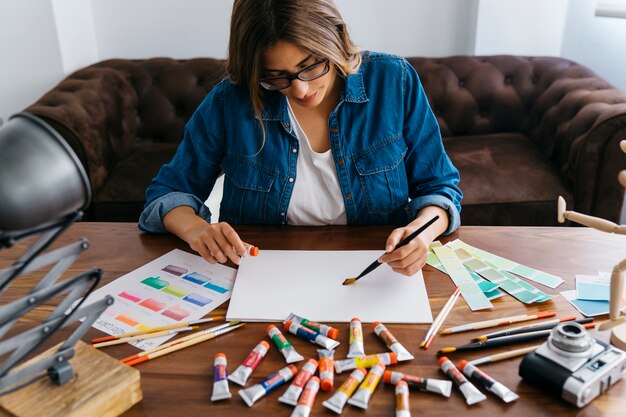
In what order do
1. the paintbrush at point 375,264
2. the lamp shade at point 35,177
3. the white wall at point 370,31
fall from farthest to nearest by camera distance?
the white wall at point 370,31 → the paintbrush at point 375,264 → the lamp shade at point 35,177

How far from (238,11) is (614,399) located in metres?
0.99

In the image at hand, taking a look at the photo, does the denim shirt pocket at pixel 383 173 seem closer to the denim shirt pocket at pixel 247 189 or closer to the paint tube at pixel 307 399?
the denim shirt pocket at pixel 247 189

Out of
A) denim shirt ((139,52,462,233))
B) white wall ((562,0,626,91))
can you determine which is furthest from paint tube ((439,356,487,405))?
white wall ((562,0,626,91))

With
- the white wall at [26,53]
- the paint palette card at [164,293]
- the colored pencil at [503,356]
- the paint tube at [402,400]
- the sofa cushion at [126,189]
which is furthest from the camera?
the white wall at [26,53]

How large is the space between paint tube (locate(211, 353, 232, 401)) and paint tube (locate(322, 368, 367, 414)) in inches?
5.5

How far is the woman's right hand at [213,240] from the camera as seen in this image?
1177 mm

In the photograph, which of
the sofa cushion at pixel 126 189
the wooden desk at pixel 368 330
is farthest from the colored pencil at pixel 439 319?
the sofa cushion at pixel 126 189

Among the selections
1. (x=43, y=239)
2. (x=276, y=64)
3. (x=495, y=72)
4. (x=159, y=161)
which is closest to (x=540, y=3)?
(x=495, y=72)

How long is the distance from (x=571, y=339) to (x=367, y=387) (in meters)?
0.29

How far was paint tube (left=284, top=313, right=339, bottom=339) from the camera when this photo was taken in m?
0.96

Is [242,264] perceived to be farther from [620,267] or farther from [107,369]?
[620,267]

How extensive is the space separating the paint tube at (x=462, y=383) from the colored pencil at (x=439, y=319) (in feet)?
0.16

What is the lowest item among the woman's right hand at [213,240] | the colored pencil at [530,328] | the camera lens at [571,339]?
the colored pencil at [530,328]

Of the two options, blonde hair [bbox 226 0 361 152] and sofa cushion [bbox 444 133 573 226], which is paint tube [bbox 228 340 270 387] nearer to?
blonde hair [bbox 226 0 361 152]
